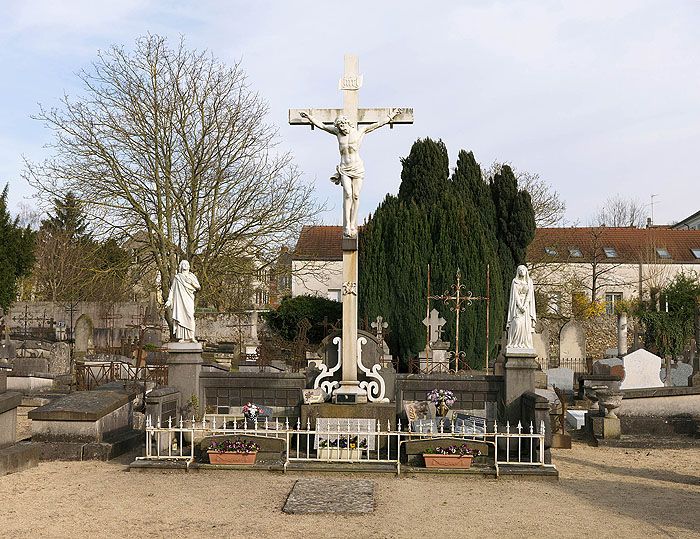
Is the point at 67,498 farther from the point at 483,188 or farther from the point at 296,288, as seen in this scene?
the point at 296,288

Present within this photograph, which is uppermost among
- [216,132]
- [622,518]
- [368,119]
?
[216,132]

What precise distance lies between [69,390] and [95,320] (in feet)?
63.5

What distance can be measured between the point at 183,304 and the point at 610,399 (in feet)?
23.6

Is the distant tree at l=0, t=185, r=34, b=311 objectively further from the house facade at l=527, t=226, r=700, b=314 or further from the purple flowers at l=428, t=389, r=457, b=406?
the purple flowers at l=428, t=389, r=457, b=406

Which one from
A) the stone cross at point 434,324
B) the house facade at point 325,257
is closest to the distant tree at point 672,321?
the stone cross at point 434,324

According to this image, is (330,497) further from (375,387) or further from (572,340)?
(572,340)

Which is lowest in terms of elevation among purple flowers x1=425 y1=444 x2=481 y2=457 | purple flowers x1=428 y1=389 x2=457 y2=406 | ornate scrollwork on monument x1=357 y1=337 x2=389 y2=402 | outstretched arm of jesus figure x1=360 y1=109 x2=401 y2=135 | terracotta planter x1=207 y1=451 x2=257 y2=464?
terracotta planter x1=207 y1=451 x2=257 y2=464

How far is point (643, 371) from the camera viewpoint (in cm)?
1691

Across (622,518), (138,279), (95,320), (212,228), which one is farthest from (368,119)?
(95,320)

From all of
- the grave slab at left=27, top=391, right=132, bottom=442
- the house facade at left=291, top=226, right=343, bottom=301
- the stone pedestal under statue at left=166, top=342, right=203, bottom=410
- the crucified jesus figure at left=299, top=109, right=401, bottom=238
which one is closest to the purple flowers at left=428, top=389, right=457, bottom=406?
the crucified jesus figure at left=299, top=109, right=401, bottom=238

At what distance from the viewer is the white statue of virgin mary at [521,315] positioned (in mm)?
11086

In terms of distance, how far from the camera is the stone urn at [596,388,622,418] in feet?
41.8

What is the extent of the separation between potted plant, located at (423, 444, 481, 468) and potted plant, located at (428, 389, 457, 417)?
1.62 meters

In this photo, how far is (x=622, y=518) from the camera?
7305 millimetres
